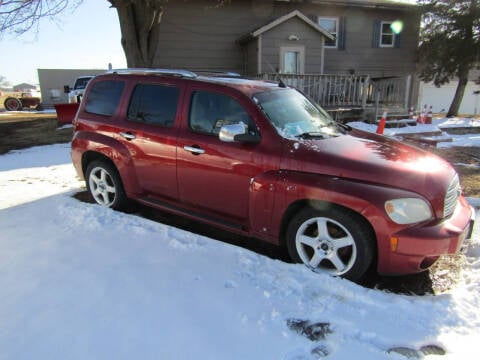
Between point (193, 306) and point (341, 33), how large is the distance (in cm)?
1606

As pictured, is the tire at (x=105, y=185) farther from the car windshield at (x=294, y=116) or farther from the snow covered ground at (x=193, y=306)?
the car windshield at (x=294, y=116)

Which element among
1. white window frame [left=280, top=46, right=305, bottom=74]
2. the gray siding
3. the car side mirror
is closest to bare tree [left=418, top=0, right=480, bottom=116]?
the gray siding

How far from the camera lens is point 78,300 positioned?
9.53 ft

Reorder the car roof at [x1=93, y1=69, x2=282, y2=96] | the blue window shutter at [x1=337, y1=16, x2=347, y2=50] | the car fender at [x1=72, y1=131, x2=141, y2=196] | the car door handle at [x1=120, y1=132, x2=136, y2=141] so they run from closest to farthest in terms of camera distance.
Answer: the car roof at [x1=93, y1=69, x2=282, y2=96] → the car door handle at [x1=120, y1=132, x2=136, y2=141] → the car fender at [x1=72, y1=131, x2=141, y2=196] → the blue window shutter at [x1=337, y1=16, x2=347, y2=50]

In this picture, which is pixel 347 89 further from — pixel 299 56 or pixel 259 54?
pixel 259 54

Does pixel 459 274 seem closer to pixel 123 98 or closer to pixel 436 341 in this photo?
pixel 436 341

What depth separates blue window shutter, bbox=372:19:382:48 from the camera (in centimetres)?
1673

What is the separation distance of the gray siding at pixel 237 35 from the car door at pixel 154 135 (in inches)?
402

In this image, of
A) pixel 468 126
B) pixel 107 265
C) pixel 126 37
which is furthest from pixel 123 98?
pixel 468 126

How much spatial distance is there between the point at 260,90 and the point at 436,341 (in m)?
2.77

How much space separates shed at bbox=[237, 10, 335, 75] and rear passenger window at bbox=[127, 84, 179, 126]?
988cm

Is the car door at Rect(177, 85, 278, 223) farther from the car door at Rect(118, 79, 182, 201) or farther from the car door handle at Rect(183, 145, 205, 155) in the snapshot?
the car door at Rect(118, 79, 182, 201)

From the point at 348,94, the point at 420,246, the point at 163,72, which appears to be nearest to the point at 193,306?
the point at 420,246

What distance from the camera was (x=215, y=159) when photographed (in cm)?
376
